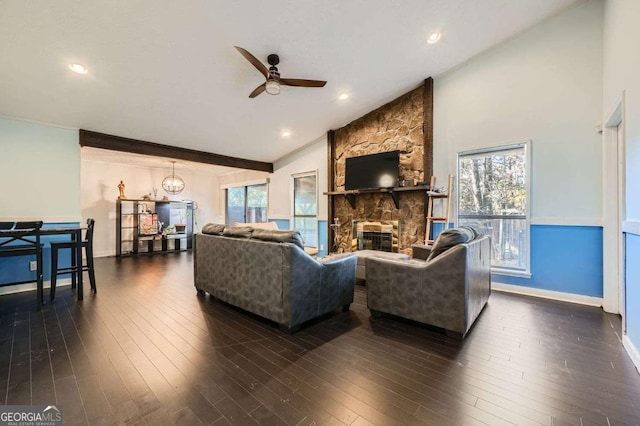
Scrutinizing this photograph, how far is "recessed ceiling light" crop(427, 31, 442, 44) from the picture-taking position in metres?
3.65

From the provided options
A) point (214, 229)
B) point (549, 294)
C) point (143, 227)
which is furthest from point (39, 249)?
point (549, 294)

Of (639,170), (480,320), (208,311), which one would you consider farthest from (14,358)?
(639,170)

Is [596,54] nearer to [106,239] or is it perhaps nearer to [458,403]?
[458,403]

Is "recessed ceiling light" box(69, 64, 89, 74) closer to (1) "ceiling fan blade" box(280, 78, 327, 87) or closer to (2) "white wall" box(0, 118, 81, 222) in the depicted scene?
(2) "white wall" box(0, 118, 81, 222)

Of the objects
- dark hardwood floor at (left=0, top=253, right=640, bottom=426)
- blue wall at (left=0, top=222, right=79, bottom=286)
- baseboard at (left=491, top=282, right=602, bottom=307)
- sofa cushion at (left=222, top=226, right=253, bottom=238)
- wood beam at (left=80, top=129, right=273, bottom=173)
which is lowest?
dark hardwood floor at (left=0, top=253, right=640, bottom=426)

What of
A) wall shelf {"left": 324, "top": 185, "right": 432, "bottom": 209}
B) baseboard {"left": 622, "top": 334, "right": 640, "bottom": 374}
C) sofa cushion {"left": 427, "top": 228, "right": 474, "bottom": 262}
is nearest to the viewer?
baseboard {"left": 622, "top": 334, "right": 640, "bottom": 374}

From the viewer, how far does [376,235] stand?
18.3 ft

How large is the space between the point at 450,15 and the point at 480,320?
11.9 ft

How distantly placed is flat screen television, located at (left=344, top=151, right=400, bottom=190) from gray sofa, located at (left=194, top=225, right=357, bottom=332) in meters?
2.44

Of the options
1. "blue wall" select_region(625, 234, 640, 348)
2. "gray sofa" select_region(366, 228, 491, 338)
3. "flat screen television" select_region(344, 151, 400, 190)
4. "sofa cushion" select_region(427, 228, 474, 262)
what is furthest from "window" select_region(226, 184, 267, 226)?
"blue wall" select_region(625, 234, 640, 348)

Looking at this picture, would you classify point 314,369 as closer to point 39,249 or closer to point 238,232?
point 238,232

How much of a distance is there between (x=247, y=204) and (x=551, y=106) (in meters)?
8.06

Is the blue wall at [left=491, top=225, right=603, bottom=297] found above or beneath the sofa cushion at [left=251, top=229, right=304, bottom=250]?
beneath

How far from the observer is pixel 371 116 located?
576 centimetres
